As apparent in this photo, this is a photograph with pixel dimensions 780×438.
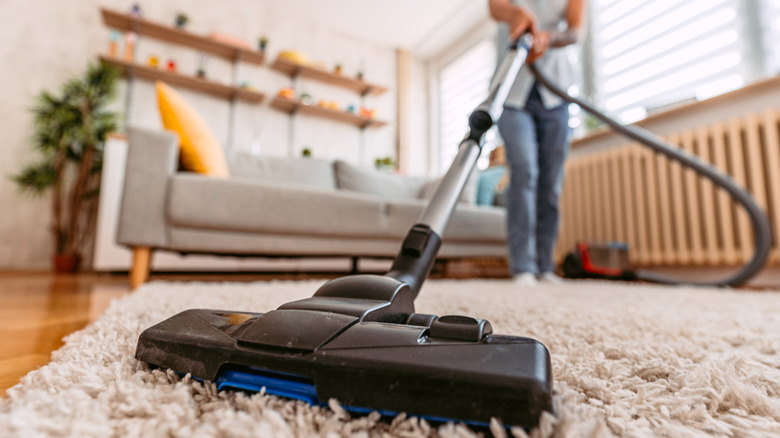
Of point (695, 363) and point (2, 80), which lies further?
point (2, 80)

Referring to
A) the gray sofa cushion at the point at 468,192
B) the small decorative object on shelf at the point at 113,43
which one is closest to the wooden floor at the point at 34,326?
the gray sofa cushion at the point at 468,192

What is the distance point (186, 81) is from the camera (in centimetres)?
343

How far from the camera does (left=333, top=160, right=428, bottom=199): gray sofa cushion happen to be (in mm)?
2623

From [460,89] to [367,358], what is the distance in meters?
4.82

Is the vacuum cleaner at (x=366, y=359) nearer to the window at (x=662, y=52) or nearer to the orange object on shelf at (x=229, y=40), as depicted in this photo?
the window at (x=662, y=52)

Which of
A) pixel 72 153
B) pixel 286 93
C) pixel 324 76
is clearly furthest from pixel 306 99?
pixel 72 153

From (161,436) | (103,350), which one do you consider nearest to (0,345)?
(103,350)

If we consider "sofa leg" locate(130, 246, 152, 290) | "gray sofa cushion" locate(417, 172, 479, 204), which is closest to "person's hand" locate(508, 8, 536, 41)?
"sofa leg" locate(130, 246, 152, 290)

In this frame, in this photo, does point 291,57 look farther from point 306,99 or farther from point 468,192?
point 468,192

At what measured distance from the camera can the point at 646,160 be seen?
2.42m

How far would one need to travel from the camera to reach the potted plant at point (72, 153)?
256 centimetres

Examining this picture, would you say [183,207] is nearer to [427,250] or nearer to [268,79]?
[427,250]

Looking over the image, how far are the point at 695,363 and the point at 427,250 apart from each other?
0.27 meters

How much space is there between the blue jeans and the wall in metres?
2.63
